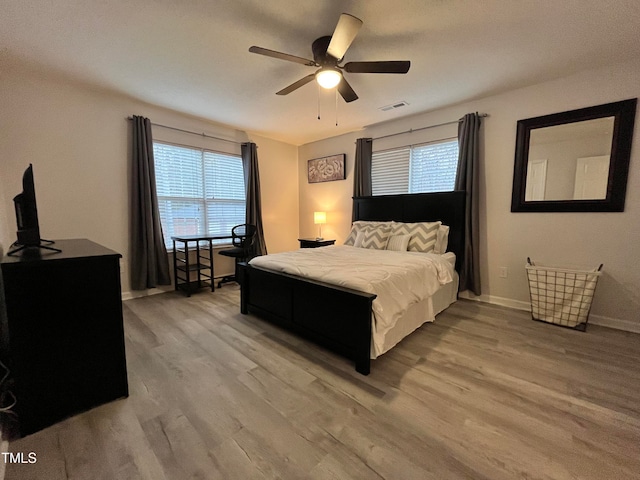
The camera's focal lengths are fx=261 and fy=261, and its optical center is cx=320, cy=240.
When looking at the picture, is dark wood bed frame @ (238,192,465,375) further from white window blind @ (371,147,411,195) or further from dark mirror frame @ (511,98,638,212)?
dark mirror frame @ (511,98,638,212)

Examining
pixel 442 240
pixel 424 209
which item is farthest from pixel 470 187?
pixel 442 240

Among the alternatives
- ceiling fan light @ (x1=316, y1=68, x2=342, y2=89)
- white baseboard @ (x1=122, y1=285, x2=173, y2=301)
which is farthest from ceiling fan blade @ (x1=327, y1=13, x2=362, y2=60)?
white baseboard @ (x1=122, y1=285, x2=173, y2=301)

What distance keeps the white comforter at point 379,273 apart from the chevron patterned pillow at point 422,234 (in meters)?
0.24

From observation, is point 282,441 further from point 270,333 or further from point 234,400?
point 270,333

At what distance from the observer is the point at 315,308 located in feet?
7.25

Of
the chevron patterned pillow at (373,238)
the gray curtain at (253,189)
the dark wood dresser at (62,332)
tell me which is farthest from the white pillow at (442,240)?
the dark wood dresser at (62,332)

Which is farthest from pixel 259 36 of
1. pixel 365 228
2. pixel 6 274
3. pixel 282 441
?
pixel 282 441

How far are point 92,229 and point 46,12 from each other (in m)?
2.15

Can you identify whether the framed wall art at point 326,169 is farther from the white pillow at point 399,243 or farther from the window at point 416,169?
the white pillow at point 399,243

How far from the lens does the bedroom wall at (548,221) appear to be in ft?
8.29

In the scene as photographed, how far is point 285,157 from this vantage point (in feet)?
17.3

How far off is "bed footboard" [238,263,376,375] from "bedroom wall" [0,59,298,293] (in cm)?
202

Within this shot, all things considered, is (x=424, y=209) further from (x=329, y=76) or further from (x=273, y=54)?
(x=273, y=54)

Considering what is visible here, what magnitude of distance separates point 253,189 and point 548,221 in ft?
13.6
